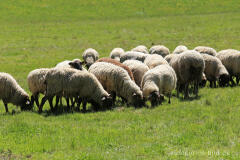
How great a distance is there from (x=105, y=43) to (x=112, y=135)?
2439cm

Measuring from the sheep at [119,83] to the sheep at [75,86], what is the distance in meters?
0.84

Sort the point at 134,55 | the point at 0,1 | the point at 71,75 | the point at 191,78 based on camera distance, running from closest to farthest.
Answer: the point at 71,75
the point at 191,78
the point at 134,55
the point at 0,1

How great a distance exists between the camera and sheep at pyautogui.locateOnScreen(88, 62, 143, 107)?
13.5 meters

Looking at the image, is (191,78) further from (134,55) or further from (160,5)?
(160,5)

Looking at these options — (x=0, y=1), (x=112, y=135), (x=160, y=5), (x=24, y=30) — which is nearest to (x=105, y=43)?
(x=24, y=30)

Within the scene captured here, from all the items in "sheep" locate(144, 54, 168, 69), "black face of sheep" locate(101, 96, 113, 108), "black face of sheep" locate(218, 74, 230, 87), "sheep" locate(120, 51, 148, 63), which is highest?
"sheep" locate(144, 54, 168, 69)

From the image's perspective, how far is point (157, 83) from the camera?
44.7 feet

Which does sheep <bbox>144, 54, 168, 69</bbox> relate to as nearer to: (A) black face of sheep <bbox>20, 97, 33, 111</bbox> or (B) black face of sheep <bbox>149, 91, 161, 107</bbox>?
(B) black face of sheep <bbox>149, 91, 161, 107</bbox>

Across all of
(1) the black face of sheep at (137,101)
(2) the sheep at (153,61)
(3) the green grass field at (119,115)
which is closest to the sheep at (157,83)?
(1) the black face of sheep at (137,101)

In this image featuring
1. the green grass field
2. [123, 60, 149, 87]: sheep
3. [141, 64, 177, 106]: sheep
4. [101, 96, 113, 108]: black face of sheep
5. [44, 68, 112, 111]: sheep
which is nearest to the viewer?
the green grass field

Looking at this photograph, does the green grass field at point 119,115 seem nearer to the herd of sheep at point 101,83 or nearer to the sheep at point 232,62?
the herd of sheep at point 101,83

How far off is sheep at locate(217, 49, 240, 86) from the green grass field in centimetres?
184

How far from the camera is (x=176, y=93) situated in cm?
1612

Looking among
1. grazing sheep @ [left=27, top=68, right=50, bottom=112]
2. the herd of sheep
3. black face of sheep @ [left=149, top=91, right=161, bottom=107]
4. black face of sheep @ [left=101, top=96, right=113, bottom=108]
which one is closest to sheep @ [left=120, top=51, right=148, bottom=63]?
the herd of sheep
